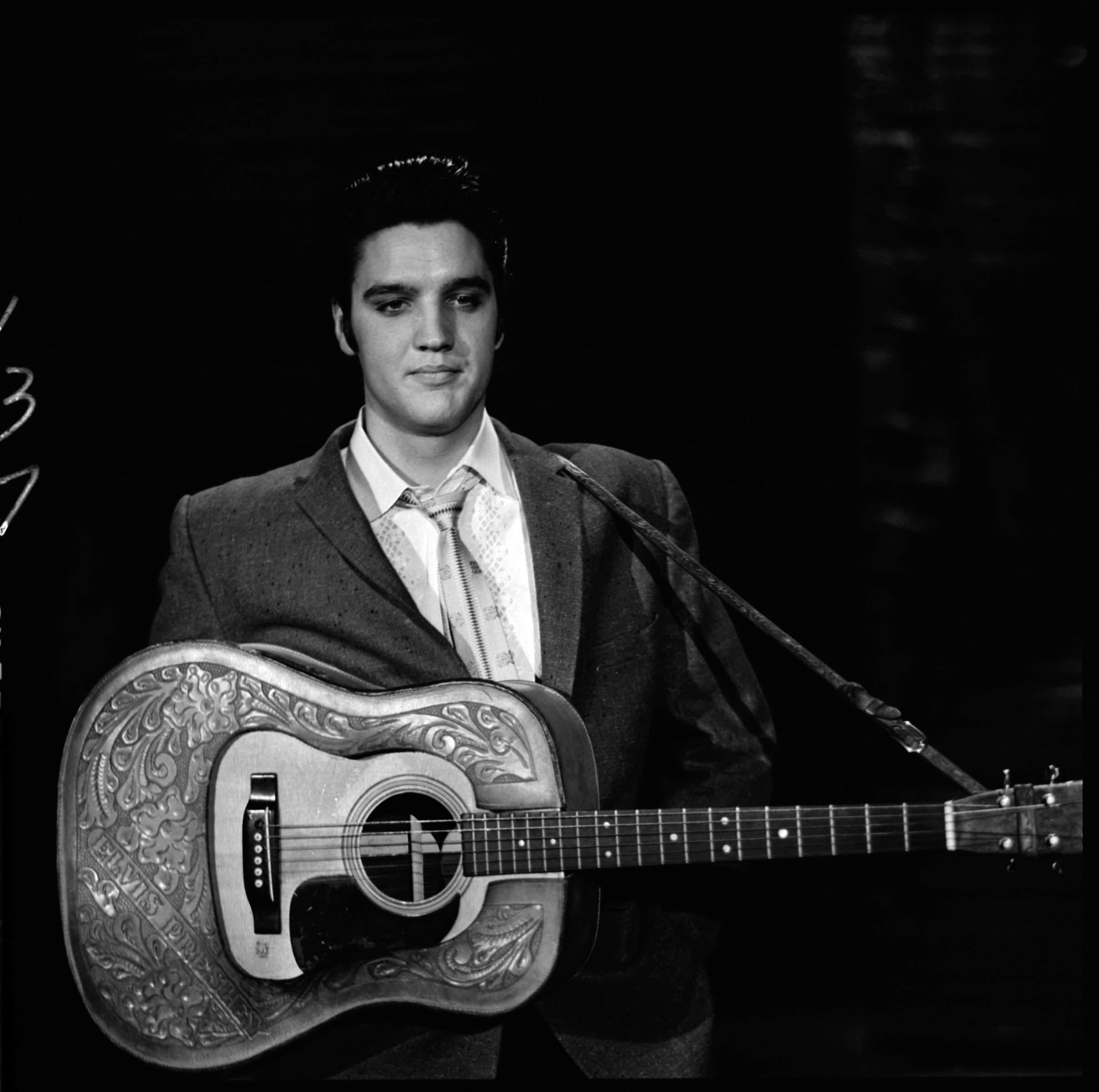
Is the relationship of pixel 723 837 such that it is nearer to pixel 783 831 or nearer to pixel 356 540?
pixel 783 831

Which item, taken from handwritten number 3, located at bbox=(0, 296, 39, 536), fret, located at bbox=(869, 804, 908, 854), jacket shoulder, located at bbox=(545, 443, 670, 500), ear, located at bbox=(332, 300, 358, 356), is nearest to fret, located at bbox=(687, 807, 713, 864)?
fret, located at bbox=(869, 804, 908, 854)

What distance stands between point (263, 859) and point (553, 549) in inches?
27.0

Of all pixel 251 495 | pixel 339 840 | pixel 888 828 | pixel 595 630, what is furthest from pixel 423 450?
pixel 888 828

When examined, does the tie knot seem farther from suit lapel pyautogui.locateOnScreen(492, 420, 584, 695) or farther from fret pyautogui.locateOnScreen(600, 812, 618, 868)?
fret pyautogui.locateOnScreen(600, 812, 618, 868)

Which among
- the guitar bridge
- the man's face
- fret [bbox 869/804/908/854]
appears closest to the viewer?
fret [bbox 869/804/908/854]

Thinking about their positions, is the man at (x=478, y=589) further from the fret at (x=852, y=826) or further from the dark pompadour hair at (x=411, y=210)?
the fret at (x=852, y=826)

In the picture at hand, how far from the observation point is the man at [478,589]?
234cm

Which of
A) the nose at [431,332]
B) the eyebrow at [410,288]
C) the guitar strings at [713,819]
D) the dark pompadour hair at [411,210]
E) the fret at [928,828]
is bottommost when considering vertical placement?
the fret at [928,828]

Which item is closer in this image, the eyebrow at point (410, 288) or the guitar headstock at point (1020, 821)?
the guitar headstock at point (1020, 821)

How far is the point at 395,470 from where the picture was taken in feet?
7.91

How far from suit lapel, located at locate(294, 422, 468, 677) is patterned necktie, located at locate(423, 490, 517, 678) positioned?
0.04 metres

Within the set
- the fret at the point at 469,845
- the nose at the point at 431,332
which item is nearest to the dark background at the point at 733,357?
the nose at the point at 431,332

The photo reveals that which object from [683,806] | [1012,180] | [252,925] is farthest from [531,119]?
[252,925]

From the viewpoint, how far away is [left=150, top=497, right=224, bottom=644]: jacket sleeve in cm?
241
